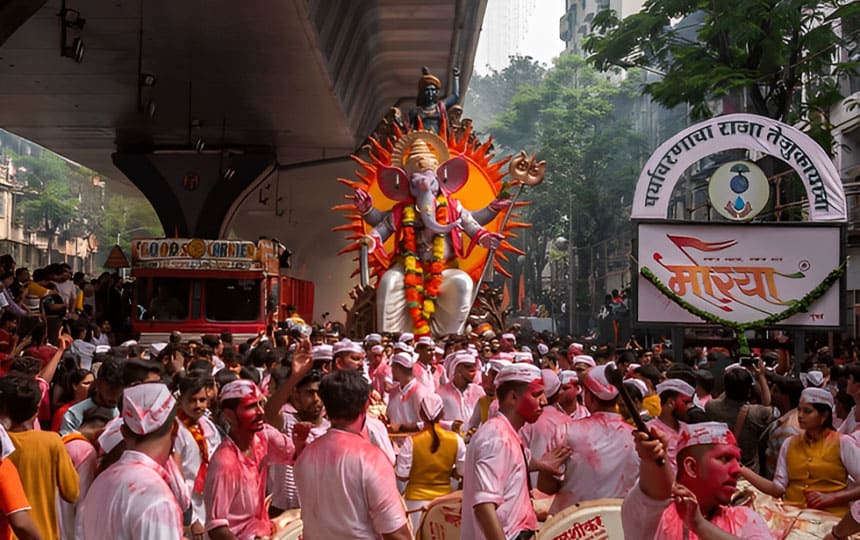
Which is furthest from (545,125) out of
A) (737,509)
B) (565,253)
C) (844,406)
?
(737,509)

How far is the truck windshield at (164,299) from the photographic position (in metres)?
22.5

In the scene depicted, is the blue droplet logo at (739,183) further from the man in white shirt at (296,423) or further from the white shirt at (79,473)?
the white shirt at (79,473)

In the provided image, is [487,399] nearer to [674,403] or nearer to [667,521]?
[674,403]

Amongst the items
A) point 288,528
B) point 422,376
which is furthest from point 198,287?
point 288,528

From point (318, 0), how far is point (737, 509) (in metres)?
17.6

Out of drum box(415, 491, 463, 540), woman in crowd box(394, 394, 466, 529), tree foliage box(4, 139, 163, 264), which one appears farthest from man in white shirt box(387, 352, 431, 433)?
tree foliage box(4, 139, 163, 264)

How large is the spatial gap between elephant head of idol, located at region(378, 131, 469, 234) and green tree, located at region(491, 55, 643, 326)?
2994 cm

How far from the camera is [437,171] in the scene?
82.3 feet

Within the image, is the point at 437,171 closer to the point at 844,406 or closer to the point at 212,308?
the point at 212,308

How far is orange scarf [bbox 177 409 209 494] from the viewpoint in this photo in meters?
7.15

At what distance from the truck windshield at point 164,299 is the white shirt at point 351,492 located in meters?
17.2

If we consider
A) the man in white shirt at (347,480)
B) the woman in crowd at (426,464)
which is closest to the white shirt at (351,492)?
the man in white shirt at (347,480)

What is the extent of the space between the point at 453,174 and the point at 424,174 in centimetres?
111

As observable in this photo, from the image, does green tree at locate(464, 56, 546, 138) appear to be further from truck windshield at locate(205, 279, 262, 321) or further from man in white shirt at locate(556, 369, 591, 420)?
man in white shirt at locate(556, 369, 591, 420)
